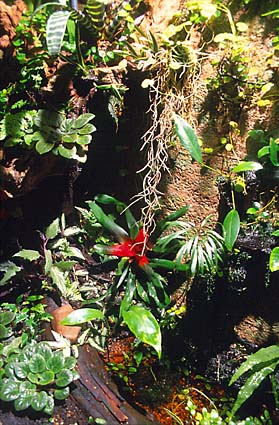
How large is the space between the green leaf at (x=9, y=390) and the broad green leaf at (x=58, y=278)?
0.67 meters

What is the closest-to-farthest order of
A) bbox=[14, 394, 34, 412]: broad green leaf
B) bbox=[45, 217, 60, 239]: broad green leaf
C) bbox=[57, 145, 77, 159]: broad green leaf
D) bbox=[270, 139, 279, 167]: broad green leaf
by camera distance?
bbox=[14, 394, 34, 412]: broad green leaf, bbox=[270, 139, 279, 167]: broad green leaf, bbox=[57, 145, 77, 159]: broad green leaf, bbox=[45, 217, 60, 239]: broad green leaf

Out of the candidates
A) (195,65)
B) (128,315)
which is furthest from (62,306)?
(195,65)

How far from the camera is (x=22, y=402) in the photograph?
181cm

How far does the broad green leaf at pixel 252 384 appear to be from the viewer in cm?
210

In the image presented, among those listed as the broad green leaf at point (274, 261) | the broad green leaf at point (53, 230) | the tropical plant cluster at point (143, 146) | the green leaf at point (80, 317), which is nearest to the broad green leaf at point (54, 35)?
the tropical plant cluster at point (143, 146)

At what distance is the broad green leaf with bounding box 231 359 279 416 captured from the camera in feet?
6.89

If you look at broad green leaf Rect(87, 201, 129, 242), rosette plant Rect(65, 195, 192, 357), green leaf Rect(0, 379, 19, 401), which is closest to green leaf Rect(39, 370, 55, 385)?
green leaf Rect(0, 379, 19, 401)

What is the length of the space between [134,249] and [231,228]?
603 millimetres

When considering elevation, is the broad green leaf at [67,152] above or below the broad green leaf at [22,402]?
above

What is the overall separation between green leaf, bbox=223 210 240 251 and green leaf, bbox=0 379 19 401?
4.11 ft

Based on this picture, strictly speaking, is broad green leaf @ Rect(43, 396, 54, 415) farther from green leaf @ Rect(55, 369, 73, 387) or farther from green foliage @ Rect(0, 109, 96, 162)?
green foliage @ Rect(0, 109, 96, 162)

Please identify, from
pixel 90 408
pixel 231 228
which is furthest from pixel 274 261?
pixel 90 408

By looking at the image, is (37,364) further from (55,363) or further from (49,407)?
(49,407)

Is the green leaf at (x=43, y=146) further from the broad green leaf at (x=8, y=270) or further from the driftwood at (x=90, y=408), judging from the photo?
the driftwood at (x=90, y=408)
